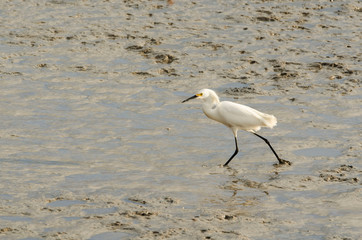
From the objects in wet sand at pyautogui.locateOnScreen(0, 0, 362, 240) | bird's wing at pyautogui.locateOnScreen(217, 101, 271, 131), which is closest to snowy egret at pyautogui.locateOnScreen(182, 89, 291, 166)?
bird's wing at pyautogui.locateOnScreen(217, 101, 271, 131)

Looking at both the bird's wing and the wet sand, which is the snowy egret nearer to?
the bird's wing

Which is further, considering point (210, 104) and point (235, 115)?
point (210, 104)

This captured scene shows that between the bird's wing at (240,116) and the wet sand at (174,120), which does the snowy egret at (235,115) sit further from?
the wet sand at (174,120)

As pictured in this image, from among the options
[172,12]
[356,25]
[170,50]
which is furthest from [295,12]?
[170,50]

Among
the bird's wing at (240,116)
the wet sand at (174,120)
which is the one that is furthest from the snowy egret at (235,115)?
the wet sand at (174,120)

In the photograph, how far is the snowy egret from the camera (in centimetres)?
935

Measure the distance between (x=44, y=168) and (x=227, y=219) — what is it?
7.79ft

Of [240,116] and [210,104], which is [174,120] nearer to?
[210,104]

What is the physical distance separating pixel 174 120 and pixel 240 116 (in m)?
1.44

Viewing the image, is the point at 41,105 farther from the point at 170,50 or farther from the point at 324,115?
the point at 324,115

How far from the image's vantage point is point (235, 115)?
9.38 metres

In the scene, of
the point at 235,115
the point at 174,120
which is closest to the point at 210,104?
the point at 235,115

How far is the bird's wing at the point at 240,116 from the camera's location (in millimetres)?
9344

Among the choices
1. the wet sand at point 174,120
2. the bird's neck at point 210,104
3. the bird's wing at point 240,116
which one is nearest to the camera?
the wet sand at point 174,120
